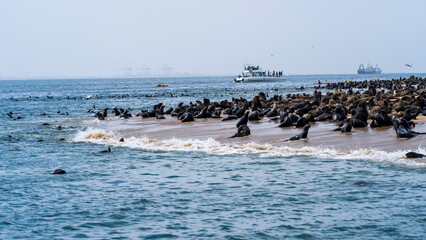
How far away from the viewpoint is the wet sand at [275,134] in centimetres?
1761

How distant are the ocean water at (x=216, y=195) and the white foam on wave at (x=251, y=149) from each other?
0.08 meters

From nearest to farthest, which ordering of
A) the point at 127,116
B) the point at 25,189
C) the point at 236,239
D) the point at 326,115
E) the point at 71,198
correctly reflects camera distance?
the point at 236,239
the point at 71,198
the point at 25,189
the point at 326,115
the point at 127,116

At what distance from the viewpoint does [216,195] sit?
11.9 m

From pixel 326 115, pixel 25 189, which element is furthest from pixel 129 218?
pixel 326 115

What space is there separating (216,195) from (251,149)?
6.52 meters

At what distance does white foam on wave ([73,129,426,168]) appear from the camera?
50.7 feet

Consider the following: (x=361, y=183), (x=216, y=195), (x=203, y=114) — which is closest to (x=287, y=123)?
(x=203, y=114)

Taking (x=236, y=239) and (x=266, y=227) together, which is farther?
(x=266, y=227)

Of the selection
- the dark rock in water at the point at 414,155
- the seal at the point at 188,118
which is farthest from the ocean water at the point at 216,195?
the seal at the point at 188,118

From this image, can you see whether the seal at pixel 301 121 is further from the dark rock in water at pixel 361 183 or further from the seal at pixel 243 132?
the dark rock in water at pixel 361 183

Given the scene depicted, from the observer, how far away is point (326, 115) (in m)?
25.3

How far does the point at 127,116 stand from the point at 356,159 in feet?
77.9

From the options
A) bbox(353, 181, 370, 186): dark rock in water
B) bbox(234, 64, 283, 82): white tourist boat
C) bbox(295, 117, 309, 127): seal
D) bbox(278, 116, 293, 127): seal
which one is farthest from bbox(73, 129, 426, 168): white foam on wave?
bbox(234, 64, 283, 82): white tourist boat

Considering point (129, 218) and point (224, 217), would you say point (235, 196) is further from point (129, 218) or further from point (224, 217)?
point (129, 218)
